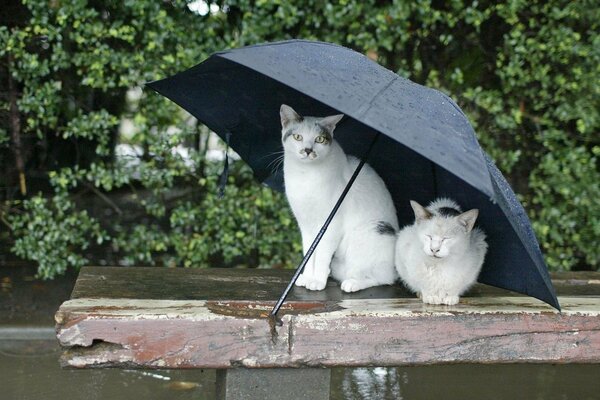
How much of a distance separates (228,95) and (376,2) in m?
2.27

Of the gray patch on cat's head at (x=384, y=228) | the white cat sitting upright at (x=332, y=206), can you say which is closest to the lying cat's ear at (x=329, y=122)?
the white cat sitting upright at (x=332, y=206)

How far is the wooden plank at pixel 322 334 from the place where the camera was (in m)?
2.52

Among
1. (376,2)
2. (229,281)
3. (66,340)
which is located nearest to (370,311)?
(229,281)

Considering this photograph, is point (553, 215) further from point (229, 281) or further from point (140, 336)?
point (140, 336)

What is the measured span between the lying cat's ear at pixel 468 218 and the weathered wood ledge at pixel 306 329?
0.29 meters

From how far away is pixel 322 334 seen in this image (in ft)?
8.68

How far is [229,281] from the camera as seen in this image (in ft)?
10.4

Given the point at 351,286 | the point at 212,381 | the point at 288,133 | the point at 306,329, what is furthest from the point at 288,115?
the point at 212,381

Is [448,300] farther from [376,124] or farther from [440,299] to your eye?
[376,124]

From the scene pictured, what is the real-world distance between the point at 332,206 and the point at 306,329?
0.54m

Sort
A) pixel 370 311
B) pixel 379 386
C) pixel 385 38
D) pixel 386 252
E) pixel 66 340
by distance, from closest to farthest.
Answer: pixel 66 340 → pixel 370 311 → pixel 386 252 → pixel 379 386 → pixel 385 38

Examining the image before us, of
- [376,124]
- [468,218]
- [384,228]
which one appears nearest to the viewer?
[376,124]

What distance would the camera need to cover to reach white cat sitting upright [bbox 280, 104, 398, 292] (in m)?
2.95

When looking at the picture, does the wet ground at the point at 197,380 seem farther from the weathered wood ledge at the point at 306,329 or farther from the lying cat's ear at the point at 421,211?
the lying cat's ear at the point at 421,211
